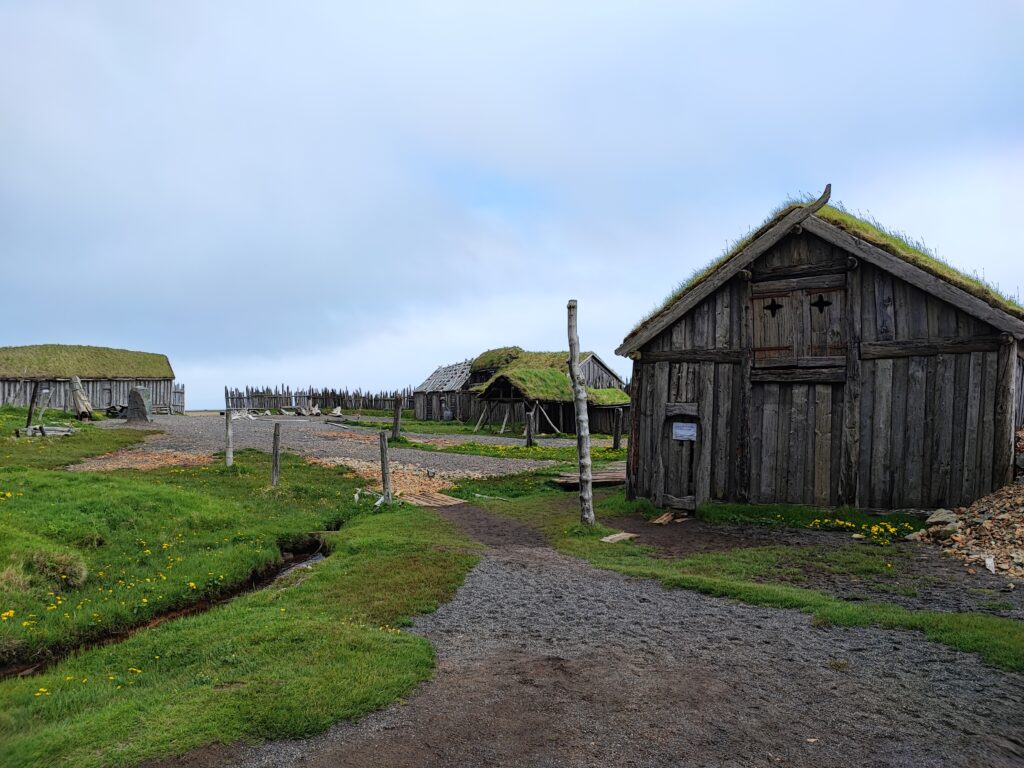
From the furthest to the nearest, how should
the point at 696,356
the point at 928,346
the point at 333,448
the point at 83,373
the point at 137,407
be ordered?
the point at 83,373
the point at 137,407
the point at 333,448
the point at 696,356
the point at 928,346

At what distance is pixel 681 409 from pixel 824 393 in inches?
120

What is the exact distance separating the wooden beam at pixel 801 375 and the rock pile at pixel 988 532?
3.14 m

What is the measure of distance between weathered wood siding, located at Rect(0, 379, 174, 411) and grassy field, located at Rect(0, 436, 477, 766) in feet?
141

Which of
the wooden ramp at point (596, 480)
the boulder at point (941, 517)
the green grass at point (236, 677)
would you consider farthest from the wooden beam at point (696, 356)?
the green grass at point (236, 677)

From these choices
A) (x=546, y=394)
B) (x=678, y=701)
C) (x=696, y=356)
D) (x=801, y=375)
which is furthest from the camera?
(x=546, y=394)

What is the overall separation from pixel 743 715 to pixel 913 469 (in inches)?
387

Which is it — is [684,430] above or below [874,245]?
below

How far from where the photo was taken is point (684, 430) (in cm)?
1518

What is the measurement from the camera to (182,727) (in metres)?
4.88

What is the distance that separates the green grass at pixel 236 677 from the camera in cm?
486

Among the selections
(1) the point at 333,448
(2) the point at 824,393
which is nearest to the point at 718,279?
(2) the point at 824,393

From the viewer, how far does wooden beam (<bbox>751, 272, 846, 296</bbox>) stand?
1366 cm

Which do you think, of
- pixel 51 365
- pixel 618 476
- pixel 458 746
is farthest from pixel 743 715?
pixel 51 365

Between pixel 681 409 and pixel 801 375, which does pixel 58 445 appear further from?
pixel 801 375
